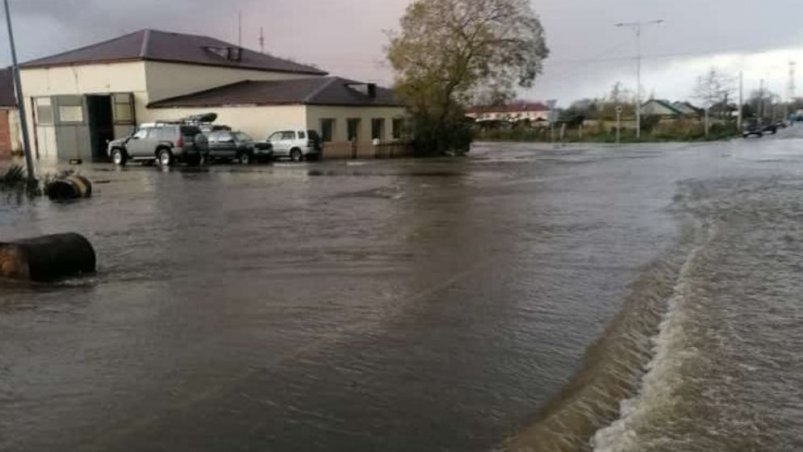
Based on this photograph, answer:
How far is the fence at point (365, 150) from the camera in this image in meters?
43.3

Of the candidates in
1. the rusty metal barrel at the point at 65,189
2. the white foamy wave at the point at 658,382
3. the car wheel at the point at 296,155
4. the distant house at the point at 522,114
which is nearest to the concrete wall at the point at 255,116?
the car wheel at the point at 296,155

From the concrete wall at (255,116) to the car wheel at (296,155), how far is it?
2.39 meters

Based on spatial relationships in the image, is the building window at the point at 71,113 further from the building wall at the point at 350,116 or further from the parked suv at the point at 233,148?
the building wall at the point at 350,116

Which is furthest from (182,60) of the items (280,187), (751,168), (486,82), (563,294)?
(563,294)

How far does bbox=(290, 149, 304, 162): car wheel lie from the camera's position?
40938 millimetres

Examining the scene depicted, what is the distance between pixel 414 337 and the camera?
6863 mm

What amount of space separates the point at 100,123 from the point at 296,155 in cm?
1476

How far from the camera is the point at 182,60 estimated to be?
47.9 metres

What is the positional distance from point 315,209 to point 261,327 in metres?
9.92

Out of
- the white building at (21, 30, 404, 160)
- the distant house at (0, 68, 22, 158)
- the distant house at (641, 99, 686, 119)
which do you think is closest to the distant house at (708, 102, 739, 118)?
the distant house at (641, 99, 686, 119)

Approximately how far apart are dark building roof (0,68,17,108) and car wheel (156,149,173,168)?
19.5 metres

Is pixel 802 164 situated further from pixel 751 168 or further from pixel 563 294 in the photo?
pixel 563 294

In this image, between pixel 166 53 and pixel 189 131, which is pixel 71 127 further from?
pixel 189 131

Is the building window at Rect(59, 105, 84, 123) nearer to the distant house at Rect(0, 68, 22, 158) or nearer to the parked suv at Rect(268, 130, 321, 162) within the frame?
the distant house at Rect(0, 68, 22, 158)
